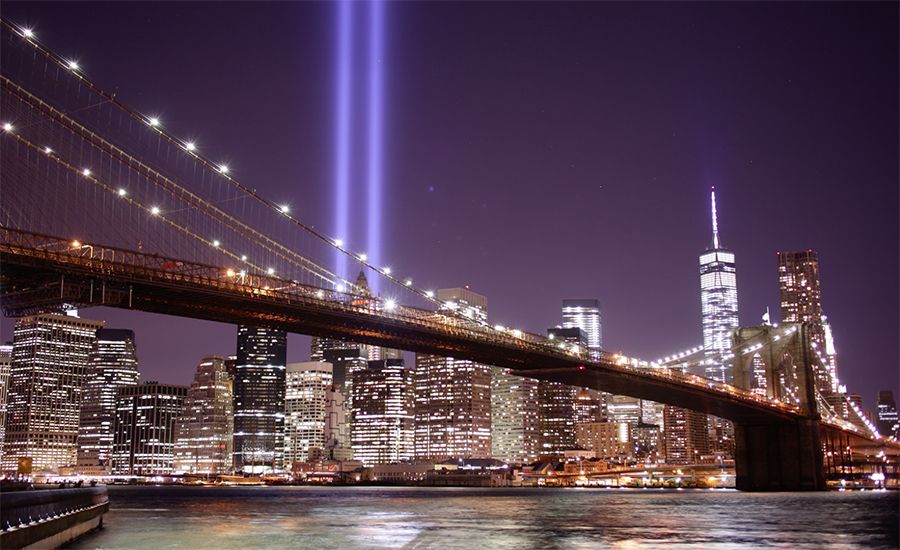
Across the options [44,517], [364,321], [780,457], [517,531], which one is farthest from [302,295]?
[780,457]

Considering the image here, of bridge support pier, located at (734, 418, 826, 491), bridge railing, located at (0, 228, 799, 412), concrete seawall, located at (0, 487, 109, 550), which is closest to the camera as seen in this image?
concrete seawall, located at (0, 487, 109, 550)

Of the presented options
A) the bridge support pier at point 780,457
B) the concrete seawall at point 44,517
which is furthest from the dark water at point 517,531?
the bridge support pier at point 780,457

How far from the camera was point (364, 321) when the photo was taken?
62.8 metres

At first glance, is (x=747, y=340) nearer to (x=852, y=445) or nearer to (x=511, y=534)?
(x=852, y=445)

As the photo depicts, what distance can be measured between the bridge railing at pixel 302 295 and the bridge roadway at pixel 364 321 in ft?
0.27

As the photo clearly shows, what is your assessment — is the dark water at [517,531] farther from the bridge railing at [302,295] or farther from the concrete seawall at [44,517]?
the bridge railing at [302,295]

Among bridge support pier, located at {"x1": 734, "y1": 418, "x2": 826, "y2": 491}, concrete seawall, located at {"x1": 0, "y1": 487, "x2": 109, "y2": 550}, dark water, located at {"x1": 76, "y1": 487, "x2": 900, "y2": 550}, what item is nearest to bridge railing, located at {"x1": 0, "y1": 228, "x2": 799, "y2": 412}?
bridge support pier, located at {"x1": 734, "y1": 418, "x2": 826, "y2": 491}

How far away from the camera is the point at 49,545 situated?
24609mm

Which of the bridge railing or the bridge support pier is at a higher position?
the bridge railing

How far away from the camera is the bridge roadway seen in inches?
1818

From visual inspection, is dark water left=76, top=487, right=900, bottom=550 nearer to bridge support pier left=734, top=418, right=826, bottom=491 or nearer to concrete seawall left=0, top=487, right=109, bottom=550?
concrete seawall left=0, top=487, right=109, bottom=550

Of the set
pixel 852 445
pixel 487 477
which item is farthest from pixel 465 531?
pixel 487 477

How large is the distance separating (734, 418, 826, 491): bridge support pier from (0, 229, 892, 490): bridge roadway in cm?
9

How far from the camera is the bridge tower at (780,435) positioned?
8412 centimetres
